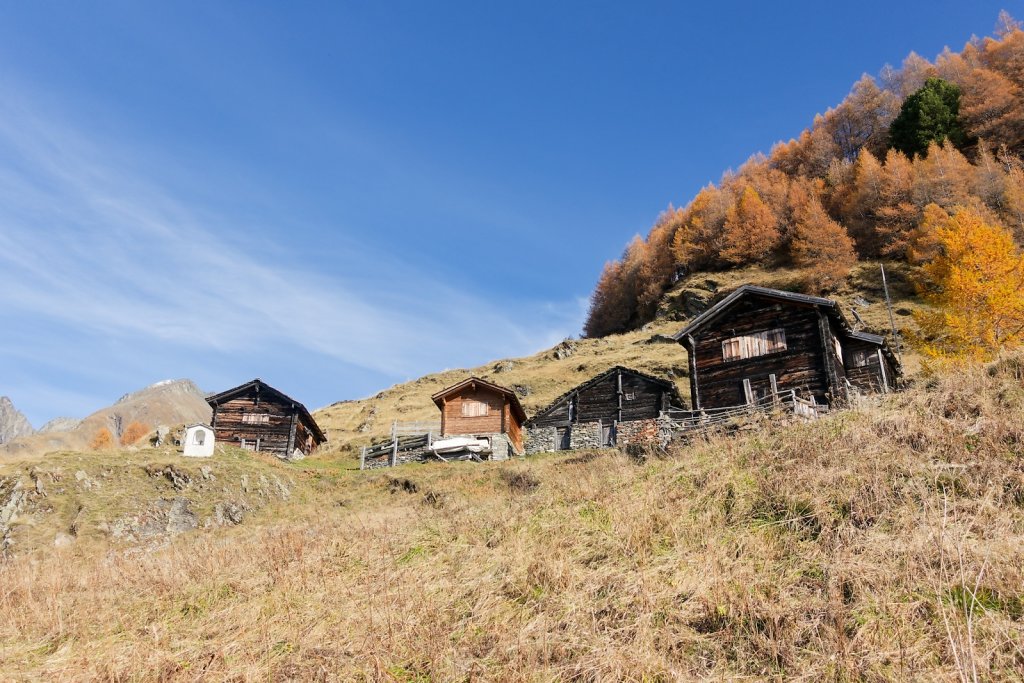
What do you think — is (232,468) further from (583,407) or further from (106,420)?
(106,420)

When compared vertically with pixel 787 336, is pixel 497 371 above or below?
above

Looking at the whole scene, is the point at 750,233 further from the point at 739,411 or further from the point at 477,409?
the point at 739,411

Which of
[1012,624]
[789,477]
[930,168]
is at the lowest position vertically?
[1012,624]

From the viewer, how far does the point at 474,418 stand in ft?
134

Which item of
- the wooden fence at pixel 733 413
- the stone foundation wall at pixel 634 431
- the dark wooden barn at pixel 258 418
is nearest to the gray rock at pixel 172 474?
the dark wooden barn at pixel 258 418

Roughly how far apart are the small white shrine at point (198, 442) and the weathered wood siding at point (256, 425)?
13.3 meters

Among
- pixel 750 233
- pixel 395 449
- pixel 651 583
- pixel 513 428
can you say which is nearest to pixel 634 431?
pixel 513 428

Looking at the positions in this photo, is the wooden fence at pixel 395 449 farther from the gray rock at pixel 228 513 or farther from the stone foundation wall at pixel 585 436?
the gray rock at pixel 228 513

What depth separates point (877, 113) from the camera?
3597 inches

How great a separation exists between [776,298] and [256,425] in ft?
126

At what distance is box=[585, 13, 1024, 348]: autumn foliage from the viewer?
69000mm

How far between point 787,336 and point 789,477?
21809mm

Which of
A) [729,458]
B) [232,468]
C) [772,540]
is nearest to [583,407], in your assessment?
[232,468]

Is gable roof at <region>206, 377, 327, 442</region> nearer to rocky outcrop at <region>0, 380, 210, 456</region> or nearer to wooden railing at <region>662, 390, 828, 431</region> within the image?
wooden railing at <region>662, 390, 828, 431</region>
